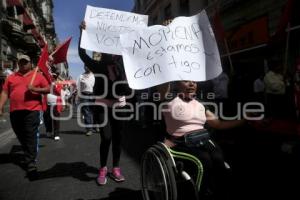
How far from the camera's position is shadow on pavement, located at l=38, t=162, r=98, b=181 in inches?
203

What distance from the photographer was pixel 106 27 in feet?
15.8

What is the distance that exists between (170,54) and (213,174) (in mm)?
1111

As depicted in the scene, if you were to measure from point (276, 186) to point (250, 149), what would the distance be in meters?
1.76

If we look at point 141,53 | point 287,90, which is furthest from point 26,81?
point 287,90

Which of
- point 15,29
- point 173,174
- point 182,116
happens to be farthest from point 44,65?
point 15,29

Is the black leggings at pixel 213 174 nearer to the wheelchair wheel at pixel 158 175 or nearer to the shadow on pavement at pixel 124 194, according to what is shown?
the wheelchair wheel at pixel 158 175

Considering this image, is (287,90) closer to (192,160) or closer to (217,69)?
(217,69)

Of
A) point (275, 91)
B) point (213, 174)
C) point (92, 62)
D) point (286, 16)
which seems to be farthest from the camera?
point (275, 91)

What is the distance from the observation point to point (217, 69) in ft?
12.1

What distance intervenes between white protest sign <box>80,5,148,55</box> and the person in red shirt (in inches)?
40.3

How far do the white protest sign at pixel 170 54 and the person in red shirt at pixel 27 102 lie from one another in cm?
200

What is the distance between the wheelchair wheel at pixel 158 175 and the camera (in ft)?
9.83

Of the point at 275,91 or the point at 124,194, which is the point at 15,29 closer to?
the point at 275,91

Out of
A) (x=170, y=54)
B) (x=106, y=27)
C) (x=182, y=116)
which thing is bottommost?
(x=182, y=116)
